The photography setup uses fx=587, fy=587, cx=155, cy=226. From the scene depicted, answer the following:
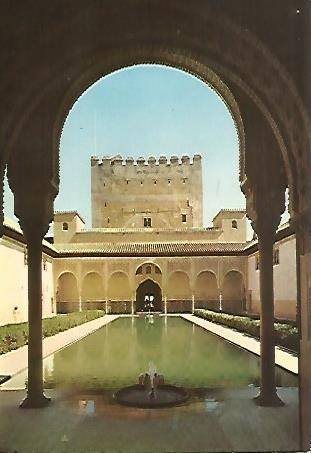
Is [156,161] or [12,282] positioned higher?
[156,161]

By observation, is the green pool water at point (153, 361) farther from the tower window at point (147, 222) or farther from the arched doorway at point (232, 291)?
the tower window at point (147, 222)

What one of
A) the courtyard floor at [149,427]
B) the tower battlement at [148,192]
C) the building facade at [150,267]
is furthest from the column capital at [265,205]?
the tower battlement at [148,192]

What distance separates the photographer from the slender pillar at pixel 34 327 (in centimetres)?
780

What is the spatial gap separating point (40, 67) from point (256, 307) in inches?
1104

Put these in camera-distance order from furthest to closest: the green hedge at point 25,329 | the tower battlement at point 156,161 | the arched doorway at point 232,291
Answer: the tower battlement at point 156,161, the arched doorway at point 232,291, the green hedge at point 25,329

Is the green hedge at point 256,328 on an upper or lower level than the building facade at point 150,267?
lower

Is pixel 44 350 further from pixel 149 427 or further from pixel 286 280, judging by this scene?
pixel 286 280

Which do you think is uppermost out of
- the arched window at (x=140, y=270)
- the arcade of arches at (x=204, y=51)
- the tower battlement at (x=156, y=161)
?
the tower battlement at (x=156, y=161)

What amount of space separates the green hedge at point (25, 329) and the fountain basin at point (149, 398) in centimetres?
627

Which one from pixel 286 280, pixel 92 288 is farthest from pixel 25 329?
pixel 92 288

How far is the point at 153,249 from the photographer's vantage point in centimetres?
3778

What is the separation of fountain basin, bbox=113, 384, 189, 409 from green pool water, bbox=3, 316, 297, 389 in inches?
49.0

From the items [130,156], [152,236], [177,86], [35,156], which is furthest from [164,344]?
Answer: [130,156]

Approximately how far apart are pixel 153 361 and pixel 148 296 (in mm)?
25610
